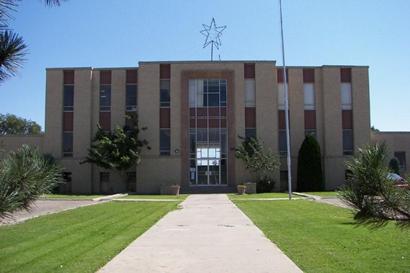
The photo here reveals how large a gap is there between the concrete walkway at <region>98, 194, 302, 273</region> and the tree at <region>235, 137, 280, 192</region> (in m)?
26.6

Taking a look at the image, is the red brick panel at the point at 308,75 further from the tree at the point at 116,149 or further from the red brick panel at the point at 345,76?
the tree at the point at 116,149

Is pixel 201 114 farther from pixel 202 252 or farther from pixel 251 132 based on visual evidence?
pixel 202 252

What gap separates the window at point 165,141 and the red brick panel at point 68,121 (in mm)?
8234

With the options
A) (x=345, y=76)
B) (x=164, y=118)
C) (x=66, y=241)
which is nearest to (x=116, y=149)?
(x=164, y=118)

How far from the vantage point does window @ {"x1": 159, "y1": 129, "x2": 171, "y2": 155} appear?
46.7 metres

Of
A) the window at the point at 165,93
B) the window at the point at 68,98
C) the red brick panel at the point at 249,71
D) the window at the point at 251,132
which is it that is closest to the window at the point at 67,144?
the window at the point at 68,98

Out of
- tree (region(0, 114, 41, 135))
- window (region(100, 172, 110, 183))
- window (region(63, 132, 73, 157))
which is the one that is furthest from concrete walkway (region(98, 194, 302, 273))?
tree (region(0, 114, 41, 135))

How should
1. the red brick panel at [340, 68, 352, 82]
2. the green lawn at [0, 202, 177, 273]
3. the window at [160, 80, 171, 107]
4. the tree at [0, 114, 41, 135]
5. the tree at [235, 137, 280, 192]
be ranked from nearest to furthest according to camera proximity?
1. the green lawn at [0, 202, 177, 273]
2. the tree at [235, 137, 280, 192]
3. the window at [160, 80, 171, 107]
4. the red brick panel at [340, 68, 352, 82]
5. the tree at [0, 114, 41, 135]

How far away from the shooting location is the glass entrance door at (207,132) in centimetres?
4697

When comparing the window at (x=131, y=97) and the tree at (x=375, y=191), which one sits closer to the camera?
the tree at (x=375, y=191)

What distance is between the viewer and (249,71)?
1873 inches

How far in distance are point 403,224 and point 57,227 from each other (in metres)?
13.7

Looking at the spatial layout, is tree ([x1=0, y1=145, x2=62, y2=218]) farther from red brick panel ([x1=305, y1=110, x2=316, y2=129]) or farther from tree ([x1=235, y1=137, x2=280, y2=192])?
red brick panel ([x1=305, y1=110, x2=316, y2=129])

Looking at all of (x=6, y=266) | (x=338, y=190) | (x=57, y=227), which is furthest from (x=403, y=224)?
(x=57, y=227)
